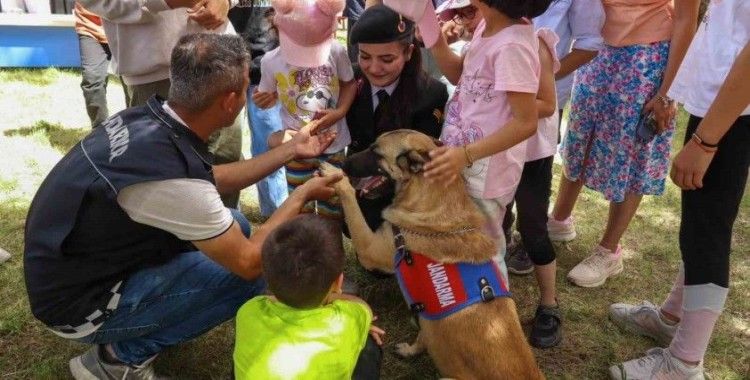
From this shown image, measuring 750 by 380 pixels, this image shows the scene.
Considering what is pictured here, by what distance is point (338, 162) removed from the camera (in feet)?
11.5

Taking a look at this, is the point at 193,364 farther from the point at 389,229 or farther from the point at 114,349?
the point at 389,229

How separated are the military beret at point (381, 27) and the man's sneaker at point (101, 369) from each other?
2.09m

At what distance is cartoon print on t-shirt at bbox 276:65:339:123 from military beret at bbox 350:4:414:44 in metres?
0.36

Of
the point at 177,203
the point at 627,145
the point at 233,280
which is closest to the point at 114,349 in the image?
the point at 233,280

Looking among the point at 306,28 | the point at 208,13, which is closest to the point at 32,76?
the point at 208,13

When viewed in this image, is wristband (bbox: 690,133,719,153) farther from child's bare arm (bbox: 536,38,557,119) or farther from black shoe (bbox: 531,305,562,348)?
black shoe (bbox: 531,305,562,348)

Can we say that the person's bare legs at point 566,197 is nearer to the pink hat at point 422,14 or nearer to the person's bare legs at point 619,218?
the person's bare legs at point 619,218

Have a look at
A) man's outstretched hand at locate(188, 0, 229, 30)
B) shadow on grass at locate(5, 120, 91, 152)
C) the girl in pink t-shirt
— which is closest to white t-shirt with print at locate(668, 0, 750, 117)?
the girl in pink t-shirt

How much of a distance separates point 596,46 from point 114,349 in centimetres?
310

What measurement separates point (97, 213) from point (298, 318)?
3.20ft

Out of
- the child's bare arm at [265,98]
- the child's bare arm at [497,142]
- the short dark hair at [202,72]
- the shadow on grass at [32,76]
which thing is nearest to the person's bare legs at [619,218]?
the child's bare arm at [497,142]

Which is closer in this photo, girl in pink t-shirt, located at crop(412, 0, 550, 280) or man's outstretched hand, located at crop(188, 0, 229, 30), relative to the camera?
girl in pink t-shirt, located at crop(412, 0, 550, 280)

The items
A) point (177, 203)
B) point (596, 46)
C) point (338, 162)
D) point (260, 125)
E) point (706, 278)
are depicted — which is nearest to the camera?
point (177, 203)

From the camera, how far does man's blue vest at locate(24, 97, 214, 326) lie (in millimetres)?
2164
